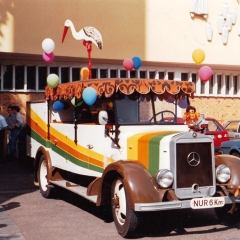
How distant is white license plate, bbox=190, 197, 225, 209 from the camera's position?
682 centimetres

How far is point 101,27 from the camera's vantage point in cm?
1825

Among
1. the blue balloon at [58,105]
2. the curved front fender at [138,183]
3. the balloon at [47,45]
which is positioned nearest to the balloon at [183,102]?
the curved front fender at [138,183]

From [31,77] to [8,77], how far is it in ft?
2.62

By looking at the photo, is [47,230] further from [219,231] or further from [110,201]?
[219,231]

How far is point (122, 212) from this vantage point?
7203mm

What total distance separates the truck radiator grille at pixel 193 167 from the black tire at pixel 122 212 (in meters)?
0.73

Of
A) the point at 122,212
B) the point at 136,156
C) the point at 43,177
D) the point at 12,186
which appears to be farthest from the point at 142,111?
the point at 12,186

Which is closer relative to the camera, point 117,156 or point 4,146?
point 117,156

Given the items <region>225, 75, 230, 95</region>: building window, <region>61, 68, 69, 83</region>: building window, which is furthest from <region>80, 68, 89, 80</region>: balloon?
<region>225, 75, 230, 95</region>: building window

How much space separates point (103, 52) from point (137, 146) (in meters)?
11.3

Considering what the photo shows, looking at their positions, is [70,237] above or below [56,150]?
below

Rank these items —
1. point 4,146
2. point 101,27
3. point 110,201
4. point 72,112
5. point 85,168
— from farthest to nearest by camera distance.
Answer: point 101,27 → point 4,146 → point 72,112 → point 85,168 → point 110,201

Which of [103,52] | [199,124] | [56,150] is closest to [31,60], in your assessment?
[103,52]

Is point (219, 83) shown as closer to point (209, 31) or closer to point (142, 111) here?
point (209, 31)
